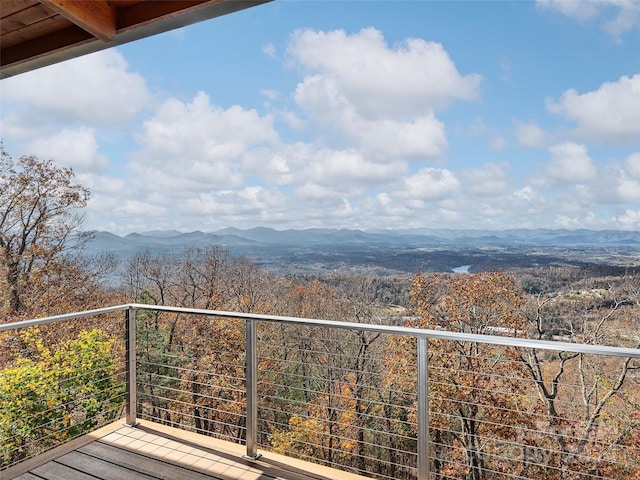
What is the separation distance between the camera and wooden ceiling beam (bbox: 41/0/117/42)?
1.60 meters

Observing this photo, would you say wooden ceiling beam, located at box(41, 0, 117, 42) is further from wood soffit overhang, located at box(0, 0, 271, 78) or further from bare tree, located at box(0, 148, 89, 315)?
bare tree, located at box(0, 148, 89, 315)

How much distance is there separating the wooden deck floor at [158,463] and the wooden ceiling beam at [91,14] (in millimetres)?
2116

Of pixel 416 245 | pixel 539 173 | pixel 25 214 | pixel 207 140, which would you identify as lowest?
pixel 416 245

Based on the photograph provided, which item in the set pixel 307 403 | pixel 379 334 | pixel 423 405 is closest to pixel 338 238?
pixel 379 334

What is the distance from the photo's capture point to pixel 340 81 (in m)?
13.4

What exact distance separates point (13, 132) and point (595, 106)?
16.8 m

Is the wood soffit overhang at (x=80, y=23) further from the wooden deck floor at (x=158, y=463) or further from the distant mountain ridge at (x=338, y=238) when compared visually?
the distant mountain ridge at (x=338, y=238)

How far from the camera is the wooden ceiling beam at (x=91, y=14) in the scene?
5.26 feet

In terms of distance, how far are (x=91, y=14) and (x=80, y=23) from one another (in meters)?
0.07

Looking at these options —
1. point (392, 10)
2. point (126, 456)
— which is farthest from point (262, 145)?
point (126, 456)

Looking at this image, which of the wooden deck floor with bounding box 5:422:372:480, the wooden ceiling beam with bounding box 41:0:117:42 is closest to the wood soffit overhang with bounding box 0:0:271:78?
the wooden ceiling beam with bounding box 41:0:117:42

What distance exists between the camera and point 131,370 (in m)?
2.87

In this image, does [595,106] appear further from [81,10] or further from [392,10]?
[81,10]

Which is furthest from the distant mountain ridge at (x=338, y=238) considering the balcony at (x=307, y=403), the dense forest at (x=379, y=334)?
the balcony at (x=307, y=403)
